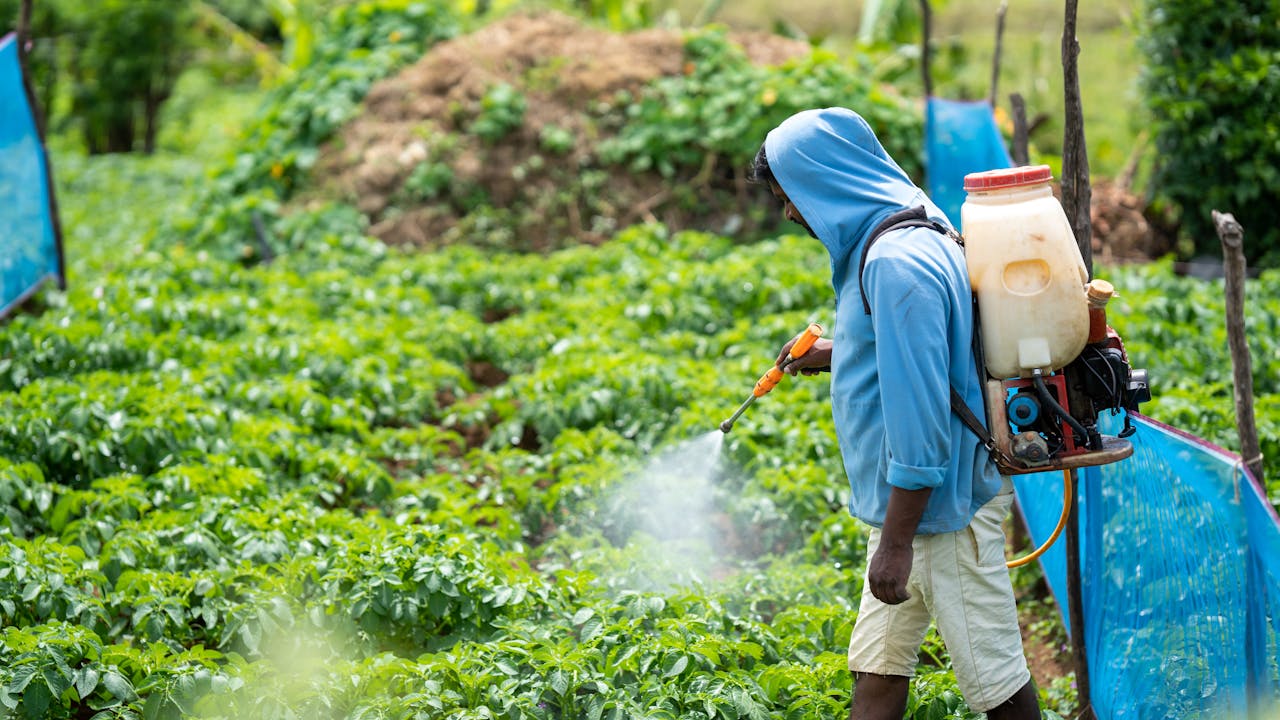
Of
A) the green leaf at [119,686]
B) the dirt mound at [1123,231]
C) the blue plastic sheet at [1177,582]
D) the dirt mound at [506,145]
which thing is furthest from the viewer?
the dirt mound at [506,145]

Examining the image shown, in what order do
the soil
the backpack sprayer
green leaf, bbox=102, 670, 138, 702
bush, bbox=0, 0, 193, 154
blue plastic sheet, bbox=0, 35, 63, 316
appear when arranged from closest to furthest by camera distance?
the backpack sprayer
green leaf, bbox=102, 670, 138, 702
blue plastic sheet, bbox=0, 35, 63, 316
the soil
bush, bbox=0, 0, 193, 154

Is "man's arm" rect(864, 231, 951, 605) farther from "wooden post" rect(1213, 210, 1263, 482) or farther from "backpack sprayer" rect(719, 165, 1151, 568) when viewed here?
"wooden post" rect(1213, 210, 1263, 482)

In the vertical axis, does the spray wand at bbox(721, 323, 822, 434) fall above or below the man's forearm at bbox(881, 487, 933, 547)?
above

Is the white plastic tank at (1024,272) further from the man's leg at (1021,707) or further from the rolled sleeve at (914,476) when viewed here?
the man's leg at (1021,707)

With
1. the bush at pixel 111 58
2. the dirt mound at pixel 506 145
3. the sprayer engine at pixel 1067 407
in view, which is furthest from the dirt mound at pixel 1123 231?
the bush at pixel 111 58

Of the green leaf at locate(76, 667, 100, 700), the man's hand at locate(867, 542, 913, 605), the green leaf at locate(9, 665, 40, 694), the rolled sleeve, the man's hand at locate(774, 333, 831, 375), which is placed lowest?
the green leaf at locate(76, 667, 100, 700)

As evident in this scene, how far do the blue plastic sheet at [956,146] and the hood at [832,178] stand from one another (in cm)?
350

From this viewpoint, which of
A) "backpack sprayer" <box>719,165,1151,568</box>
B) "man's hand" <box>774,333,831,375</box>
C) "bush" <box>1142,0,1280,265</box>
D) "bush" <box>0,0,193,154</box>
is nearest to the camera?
"backpack sprayer" <box>719,165,1151,568</box>

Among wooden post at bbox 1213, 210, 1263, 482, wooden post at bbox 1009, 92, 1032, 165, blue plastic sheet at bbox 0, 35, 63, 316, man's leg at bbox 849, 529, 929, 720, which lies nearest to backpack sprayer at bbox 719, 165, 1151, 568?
man's leg at bbox 849, 529, 929, 720

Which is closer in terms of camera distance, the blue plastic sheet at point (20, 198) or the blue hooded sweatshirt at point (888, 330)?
the blue hooded sweatshirt at point (888, 330)

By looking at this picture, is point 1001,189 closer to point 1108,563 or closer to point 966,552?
point 966,552

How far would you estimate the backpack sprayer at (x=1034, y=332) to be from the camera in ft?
8.94

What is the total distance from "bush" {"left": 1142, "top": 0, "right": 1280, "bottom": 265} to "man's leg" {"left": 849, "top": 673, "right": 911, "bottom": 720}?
716 centimetres

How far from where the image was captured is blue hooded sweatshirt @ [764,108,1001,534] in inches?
105
